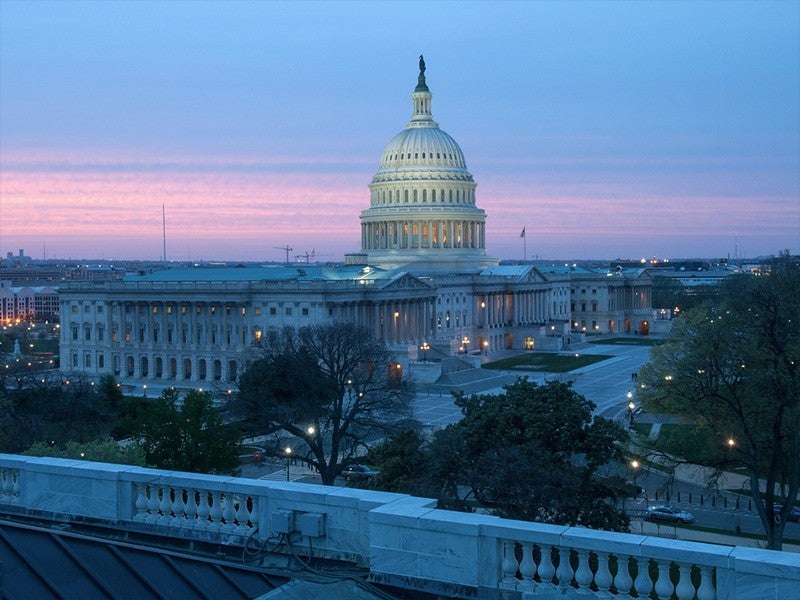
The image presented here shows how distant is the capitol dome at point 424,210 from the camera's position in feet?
499

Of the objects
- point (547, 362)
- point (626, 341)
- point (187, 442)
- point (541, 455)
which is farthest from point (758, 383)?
point (626, 341)

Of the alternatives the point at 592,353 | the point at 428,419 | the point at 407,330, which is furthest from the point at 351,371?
the point at 592,353

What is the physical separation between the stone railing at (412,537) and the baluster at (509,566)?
1 cm

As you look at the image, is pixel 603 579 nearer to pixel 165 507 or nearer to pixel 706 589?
pixel 706 589

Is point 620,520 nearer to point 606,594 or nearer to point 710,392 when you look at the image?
point 710,392

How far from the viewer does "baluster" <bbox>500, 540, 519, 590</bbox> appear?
12.5m

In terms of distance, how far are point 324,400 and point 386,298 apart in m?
55.4

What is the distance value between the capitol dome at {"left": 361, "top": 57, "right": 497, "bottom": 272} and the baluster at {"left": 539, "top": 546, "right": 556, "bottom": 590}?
13641 centimetres

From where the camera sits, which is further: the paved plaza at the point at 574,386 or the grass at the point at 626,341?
the grass at the point at 626,341

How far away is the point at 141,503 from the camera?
51.0 ft

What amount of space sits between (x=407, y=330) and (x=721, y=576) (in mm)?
108153

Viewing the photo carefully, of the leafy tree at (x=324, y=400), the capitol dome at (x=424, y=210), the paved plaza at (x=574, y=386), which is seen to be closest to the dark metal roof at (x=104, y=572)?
the leafy tree at (x=324, y=400)

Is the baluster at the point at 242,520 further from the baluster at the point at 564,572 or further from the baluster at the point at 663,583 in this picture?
the baluster at the point at 663,583

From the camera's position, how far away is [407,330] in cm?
11956
